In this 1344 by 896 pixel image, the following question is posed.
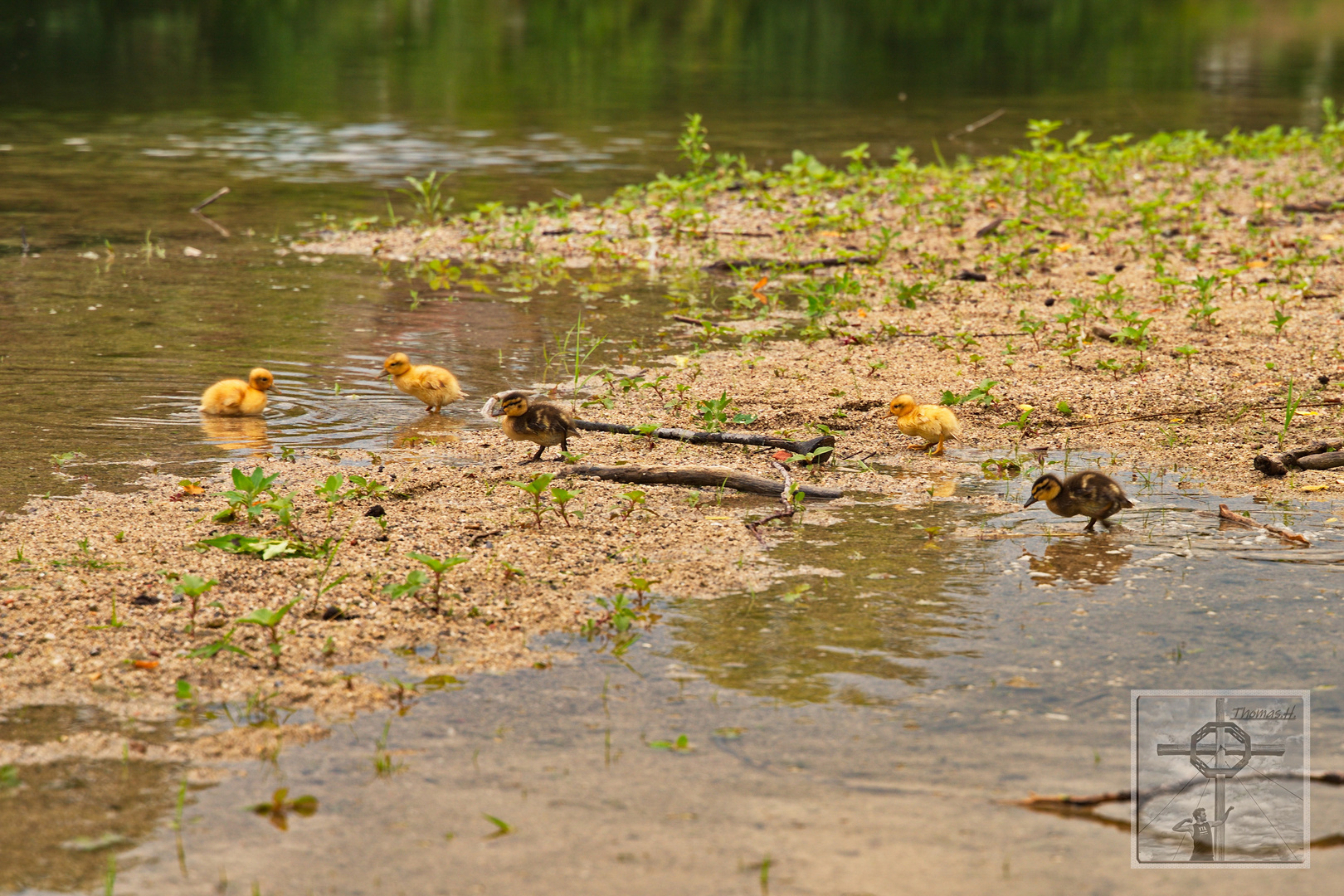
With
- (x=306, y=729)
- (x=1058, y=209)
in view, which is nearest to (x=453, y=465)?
(x=306, y=729)

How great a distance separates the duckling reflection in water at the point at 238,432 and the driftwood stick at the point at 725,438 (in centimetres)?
189

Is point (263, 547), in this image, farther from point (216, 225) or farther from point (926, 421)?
point (216, 225)

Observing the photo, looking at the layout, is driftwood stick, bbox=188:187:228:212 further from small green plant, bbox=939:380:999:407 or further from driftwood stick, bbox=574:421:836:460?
small green plant, bbox=939:380:999:407

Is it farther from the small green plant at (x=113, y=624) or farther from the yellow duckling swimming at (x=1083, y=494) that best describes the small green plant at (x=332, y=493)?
the yellow duckling swimming at (x=1083, y=494)

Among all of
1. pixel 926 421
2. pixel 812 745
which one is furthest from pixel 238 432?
pixel 812 745

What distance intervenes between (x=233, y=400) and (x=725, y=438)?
10.4ft

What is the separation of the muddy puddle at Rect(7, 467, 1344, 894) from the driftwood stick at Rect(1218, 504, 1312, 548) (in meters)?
0.09

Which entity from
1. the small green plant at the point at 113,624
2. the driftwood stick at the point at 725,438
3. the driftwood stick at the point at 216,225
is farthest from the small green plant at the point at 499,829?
the driftwood stick at the point at 216,225

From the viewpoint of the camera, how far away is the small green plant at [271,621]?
477 cm

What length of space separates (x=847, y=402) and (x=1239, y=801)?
4.50m

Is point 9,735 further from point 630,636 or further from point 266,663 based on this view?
point 630,636

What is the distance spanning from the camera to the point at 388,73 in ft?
105

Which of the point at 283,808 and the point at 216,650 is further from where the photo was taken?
the point at 216,650

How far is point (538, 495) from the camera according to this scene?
6105 mm
